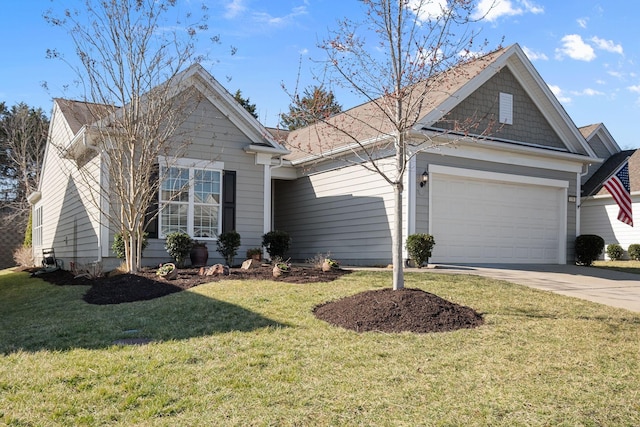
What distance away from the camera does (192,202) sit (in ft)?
45.0

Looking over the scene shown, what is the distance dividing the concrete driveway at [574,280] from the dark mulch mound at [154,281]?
10.2ft

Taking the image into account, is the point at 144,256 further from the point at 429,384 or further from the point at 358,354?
the point at 429,384

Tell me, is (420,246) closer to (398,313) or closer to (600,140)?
(398,313)

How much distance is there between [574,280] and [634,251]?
30.2ft

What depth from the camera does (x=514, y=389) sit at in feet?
15.1

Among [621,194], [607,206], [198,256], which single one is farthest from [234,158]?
[607,206]

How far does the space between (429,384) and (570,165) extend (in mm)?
13667

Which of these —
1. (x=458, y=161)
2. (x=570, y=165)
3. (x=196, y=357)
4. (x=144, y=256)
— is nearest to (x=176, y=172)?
(x=144, y=256)

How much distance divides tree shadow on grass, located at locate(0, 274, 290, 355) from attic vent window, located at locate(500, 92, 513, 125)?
987 cm

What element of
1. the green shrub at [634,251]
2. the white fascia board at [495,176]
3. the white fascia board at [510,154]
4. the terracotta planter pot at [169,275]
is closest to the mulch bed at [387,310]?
the terracotta planter pot at [169,275]

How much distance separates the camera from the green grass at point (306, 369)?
4117 mm

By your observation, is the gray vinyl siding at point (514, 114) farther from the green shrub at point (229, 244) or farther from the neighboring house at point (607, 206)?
the green shrub at point (229, 244)

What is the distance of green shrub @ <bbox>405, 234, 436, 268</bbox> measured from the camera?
12.6 m

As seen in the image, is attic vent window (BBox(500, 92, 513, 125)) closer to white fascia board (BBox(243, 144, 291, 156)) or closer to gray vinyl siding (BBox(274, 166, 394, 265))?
gray vinyl siding (BBox(274, 166, 394, 265))
